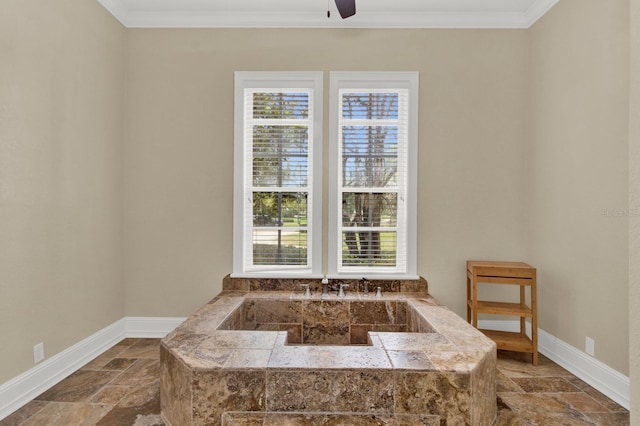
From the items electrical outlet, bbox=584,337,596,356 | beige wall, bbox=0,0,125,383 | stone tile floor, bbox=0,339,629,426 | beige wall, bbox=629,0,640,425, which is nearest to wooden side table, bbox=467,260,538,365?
stone tile floor, bbox=0,339,629,426

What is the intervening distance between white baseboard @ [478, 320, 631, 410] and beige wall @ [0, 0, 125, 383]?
11.7 feet

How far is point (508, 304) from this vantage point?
10.2 feet

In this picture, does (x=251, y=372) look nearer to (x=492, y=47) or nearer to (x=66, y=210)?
(x=66, y=210)

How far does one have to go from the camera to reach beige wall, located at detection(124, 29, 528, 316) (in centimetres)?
334

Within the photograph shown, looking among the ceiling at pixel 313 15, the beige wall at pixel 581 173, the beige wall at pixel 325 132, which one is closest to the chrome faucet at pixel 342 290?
the beige wall at pixel 325 132

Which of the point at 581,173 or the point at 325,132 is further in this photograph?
the point at 325,132

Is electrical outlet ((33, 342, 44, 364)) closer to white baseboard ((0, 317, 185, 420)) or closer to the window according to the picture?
white baseboard ((0, 317, 185, 420))

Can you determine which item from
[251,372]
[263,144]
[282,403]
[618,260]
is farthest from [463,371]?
[263,144]

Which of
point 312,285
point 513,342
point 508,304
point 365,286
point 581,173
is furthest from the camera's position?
point 312,285

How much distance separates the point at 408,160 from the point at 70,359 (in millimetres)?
3246

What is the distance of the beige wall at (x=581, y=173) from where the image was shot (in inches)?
92.1

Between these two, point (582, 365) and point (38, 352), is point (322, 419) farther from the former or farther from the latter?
point (582, 365)

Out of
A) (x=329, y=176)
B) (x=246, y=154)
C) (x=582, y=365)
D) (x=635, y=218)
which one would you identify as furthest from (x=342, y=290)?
(x=635, y=218)

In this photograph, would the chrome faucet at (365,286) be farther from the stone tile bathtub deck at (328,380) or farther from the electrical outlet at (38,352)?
the electrical outlet at (38,352)
